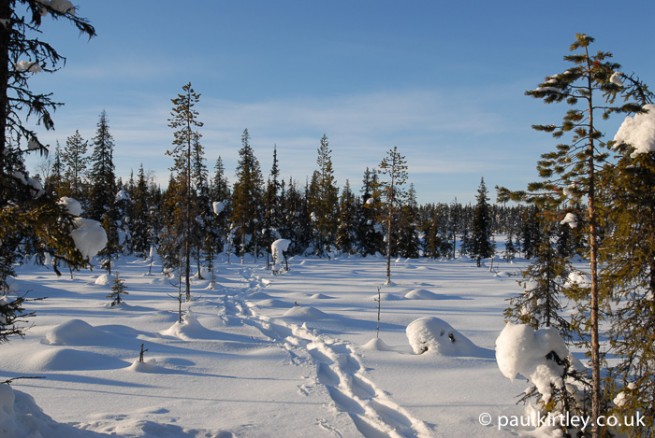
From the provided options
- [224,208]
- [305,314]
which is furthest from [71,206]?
[224,208]

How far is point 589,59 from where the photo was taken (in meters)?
8.98

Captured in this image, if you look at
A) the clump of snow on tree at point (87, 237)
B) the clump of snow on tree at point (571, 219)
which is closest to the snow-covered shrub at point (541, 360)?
the clump of snow on tree at point (571, 219)

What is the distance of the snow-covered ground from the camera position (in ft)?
29.8

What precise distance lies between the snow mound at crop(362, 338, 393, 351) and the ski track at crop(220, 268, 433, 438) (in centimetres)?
64

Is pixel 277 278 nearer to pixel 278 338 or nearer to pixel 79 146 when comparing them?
pixel 278 338

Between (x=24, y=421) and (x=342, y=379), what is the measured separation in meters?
8.03

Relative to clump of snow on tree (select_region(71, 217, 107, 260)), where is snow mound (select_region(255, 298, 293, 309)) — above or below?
below

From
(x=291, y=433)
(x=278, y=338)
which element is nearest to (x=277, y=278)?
(x=278, y=338)

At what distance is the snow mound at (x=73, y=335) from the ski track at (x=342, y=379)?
6302 mm

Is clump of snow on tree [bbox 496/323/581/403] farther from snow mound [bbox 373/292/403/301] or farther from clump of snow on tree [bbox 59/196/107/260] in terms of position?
snow mound [bbox 373/292/403/301]

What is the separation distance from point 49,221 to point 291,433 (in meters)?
6.13

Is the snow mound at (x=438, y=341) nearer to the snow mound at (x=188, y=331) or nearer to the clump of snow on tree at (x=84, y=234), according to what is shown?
the snow mound at (x=188, y=331)

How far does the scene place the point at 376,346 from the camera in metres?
15.8

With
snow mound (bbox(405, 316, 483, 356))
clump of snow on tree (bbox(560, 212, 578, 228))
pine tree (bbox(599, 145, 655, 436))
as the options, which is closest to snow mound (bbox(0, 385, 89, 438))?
pine tree (bbox(599, 145, 655, 436))
